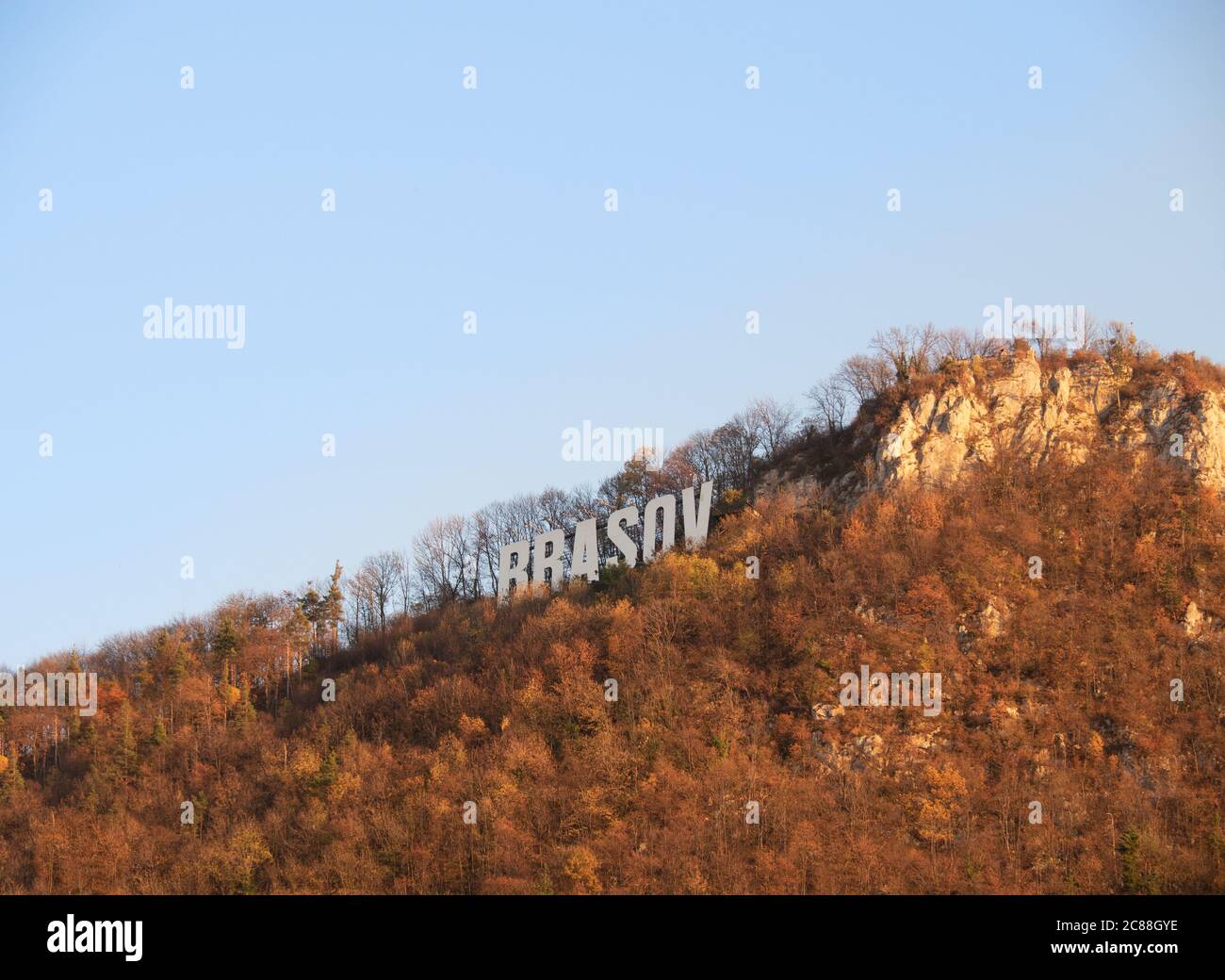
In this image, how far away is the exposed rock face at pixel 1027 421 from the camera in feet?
314

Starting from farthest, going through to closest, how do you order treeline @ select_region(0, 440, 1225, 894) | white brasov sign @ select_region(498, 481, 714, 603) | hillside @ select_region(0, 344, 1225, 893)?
white brasov sign @ select_region(498, 481, 714, 603) < hillside @ select_region(0, 344, 1225, 893) < treeline @ select_region(0, 440, 1225, 894)

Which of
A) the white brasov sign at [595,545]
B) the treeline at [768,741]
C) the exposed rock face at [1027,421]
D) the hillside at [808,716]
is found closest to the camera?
the treeline at [768,741]

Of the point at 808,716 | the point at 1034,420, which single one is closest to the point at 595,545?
the point at 808,716

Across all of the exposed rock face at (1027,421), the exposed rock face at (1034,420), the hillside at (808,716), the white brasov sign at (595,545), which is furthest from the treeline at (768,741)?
the exposed rock face at (1034,420)

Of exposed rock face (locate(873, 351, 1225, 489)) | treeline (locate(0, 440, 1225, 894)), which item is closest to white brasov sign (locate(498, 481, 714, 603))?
treeline (locate(0, 440, 1225, 894))

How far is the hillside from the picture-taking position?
75688 millimetres

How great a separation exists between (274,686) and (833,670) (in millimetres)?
47447

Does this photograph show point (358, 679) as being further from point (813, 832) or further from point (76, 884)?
point (813, 832)

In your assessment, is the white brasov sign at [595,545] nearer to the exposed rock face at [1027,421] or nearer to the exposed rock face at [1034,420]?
the exposed rock face at [1027,421]

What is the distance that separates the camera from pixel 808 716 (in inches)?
3280

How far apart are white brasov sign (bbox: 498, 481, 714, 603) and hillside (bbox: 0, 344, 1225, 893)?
181 centimetres

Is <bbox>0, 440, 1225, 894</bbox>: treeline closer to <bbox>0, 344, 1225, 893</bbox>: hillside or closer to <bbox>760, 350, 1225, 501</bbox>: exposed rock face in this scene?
<bbox>0, 344, 1225, 893</bbox>: hillside

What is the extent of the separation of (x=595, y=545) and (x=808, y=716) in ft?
86.8

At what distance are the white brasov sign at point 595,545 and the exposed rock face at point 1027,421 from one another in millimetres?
9763
